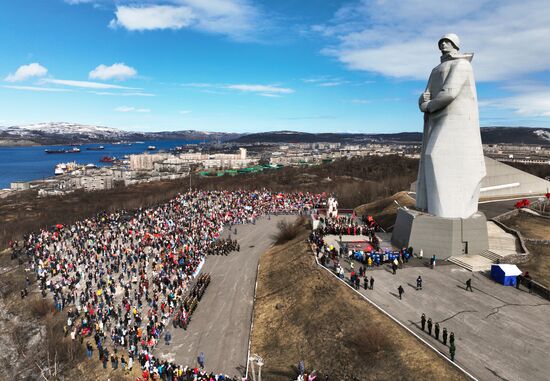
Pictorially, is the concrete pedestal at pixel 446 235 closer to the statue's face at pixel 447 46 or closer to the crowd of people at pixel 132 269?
the statue's face at pixel 447 46


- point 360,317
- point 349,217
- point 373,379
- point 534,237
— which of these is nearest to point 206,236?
point 349,217

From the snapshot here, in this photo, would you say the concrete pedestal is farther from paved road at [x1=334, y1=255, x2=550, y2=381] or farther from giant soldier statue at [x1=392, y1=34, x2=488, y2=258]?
paved road at [x1=334, y1=255, x2=550, y2=381]

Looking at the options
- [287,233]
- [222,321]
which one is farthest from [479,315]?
[287,233]

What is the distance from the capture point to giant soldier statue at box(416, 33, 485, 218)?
24844 millimetres

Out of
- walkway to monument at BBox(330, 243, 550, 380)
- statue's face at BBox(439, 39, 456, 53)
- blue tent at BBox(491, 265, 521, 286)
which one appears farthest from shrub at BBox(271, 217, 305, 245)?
statue's face at BBox(439, 39, 456, 53)

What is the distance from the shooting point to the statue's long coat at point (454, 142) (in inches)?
977

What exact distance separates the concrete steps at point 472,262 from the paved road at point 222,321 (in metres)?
13.3

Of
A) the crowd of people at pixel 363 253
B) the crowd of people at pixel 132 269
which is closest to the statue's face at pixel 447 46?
the crowd of people at pixel 363 253

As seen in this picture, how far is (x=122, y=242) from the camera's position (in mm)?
36125

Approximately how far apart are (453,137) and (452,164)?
176cm

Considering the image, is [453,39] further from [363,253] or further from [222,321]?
[222,321]

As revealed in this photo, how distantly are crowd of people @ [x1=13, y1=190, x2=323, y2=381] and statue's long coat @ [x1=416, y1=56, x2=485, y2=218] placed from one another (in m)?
18.1

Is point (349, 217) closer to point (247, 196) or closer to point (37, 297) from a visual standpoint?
point (247, 196)

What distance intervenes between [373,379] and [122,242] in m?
27.9
